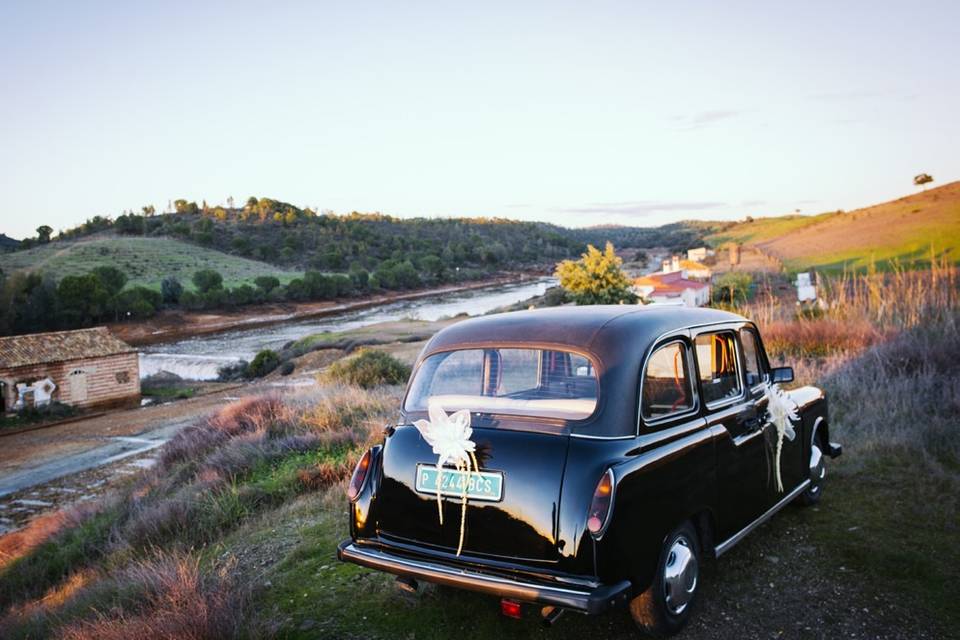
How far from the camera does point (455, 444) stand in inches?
140

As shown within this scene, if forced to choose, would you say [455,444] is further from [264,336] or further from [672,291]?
[264,336]

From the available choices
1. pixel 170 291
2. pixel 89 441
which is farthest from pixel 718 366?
pixel 170 291

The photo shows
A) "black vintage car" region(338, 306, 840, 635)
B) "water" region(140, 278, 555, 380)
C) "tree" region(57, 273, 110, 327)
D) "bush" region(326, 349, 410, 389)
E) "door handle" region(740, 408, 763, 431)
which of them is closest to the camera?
"black vintage car" region(338, 306, 840, 635)

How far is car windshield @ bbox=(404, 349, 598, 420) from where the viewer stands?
385 cm

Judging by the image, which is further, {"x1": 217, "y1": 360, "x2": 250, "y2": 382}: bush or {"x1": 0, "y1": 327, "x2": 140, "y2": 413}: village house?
{"x1": 217, "y1": 360, "x2": 250, "y2": 382}: bush

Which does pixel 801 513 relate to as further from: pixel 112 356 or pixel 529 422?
pixel 112 356

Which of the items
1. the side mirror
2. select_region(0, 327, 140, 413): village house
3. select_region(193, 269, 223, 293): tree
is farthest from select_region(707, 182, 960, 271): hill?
select_region(193, 269, 223, 293): tree

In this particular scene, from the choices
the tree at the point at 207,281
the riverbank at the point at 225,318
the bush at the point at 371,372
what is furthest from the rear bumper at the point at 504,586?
the tree at the point at 207,281

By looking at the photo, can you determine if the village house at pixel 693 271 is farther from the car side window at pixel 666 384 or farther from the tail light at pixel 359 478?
the tail light at pixel 359 478

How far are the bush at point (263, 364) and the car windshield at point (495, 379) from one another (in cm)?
3453

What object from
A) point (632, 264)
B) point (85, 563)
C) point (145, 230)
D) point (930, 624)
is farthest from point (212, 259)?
point (930, 624)

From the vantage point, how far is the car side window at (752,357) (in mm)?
5051

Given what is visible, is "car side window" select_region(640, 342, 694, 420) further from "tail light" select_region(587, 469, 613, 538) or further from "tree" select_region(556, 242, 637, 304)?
"tree" select_region(556, 242, 637, 304)

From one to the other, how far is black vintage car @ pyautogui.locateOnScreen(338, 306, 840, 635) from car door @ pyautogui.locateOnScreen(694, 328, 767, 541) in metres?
0.01
